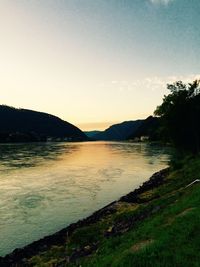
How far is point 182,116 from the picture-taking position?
7275 cm

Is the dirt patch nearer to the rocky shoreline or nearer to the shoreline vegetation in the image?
the shoreline vegetation

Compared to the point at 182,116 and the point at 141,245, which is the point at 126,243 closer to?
the point at 141,245

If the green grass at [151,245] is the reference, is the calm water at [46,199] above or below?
below

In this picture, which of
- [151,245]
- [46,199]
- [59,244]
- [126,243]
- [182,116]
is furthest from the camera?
[182,116]

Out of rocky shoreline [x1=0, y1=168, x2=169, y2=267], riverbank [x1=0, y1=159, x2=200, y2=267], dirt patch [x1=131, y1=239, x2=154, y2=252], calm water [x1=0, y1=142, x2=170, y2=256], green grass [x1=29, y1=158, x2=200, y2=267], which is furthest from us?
calm water [x1=0, y1=142, x2=170, y2=256]

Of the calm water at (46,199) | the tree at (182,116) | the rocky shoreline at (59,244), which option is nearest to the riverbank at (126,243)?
the rocky shoreline at (59,244)

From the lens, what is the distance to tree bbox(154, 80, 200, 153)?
7281 centimetres

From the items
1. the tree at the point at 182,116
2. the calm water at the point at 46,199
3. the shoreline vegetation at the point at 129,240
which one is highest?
the tree at the point at 182,116

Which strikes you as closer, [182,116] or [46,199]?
[46,199]

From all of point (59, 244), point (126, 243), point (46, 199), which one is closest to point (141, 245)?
point (126, 243)

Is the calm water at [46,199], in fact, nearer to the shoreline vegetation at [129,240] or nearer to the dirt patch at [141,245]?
the shoreline vegetation at [129,240]

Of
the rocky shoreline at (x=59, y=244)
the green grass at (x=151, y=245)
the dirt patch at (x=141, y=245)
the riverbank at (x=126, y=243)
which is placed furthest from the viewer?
the rocky shoreline at (x=59, y=244)

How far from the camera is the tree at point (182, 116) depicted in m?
72.8

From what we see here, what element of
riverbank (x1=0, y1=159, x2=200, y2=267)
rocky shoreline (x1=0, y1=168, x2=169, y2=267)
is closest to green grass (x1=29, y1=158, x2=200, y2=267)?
riverbank (x1=0, y1=159, x2=200, y2=267)
